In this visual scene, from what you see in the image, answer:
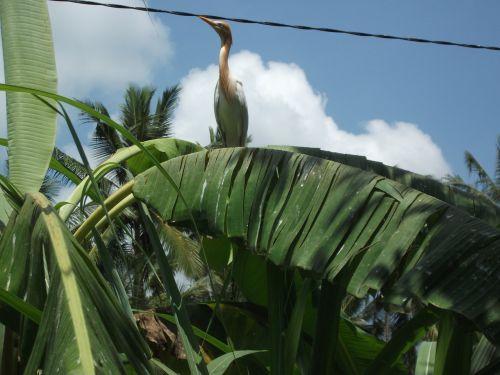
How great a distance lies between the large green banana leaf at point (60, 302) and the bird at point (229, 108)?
393 cm

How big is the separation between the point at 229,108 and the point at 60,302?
4281 mm

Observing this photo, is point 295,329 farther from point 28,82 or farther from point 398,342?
point 28,82

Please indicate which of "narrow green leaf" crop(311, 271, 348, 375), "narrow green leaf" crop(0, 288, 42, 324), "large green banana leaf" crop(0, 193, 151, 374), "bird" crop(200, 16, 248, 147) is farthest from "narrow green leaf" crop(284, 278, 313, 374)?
"bird" crop(200, 16, 248, 147)

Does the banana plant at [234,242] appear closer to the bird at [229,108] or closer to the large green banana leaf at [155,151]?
the large green banana leaf at [155,151]

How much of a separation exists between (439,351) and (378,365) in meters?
0.29

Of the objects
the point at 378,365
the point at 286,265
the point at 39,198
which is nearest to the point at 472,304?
the point at 286,265

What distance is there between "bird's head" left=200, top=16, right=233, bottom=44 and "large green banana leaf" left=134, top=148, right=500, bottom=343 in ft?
12.1

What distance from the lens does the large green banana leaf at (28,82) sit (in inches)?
73.3

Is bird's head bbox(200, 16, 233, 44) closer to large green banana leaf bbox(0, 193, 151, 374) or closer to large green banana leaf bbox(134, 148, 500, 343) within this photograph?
large green banana leaf bbox(134, 148, 500, 343)

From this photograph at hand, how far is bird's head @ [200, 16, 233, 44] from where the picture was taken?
612cm

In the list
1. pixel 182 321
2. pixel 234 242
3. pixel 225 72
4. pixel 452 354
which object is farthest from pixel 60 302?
pixel 225 72

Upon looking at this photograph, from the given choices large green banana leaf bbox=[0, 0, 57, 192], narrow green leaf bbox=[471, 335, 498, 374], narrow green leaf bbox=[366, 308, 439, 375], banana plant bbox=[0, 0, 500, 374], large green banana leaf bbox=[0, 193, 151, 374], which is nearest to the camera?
large green banana leaf bbox=[0, 193, 151, 374]

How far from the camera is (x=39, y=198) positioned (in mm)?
1737

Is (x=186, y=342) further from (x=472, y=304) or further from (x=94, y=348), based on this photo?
(x=472, y=304)
